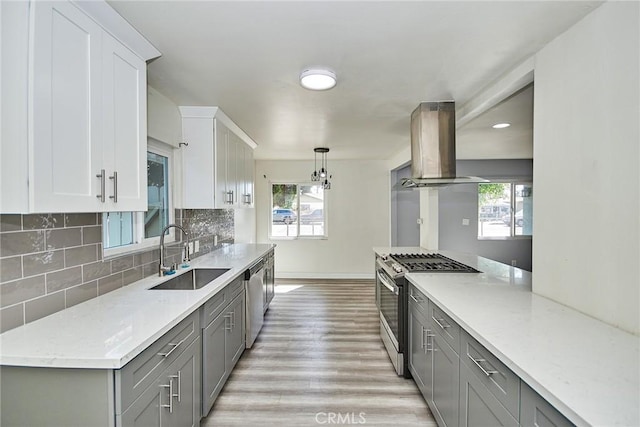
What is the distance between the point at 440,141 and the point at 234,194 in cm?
229

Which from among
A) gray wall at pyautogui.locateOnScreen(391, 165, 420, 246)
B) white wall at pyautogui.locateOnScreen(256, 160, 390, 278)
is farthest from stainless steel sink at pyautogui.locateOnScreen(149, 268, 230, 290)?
gray wall at pyautogui.locateOnScreen(391, 165, 420, 246)

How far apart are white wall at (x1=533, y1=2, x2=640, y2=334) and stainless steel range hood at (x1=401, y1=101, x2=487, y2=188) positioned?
925mm

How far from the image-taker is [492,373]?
131 centimetres

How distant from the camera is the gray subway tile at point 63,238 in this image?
1.56 meters

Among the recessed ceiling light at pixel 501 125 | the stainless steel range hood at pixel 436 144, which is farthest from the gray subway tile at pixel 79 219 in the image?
the recessed ceiling light at pixel 501 125

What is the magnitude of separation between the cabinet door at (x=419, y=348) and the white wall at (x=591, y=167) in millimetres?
774

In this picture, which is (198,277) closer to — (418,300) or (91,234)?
(91,234)

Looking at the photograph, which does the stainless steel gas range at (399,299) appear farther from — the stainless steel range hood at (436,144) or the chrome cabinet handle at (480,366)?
the chrome cabinet handle at (480,366)

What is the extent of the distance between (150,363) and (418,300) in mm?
1769

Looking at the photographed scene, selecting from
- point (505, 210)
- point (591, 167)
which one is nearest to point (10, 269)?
point (591, 167)

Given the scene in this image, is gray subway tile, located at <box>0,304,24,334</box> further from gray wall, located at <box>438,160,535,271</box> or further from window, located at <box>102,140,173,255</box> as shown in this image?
gray wall, located at <box>438,160,535,271</box>

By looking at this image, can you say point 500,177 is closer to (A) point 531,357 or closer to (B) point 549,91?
(B) point 549,91

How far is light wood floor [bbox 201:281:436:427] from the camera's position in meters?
2.16

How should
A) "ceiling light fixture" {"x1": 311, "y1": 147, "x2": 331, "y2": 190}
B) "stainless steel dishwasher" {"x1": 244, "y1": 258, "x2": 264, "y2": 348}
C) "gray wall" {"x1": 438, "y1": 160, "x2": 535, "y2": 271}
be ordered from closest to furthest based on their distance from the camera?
"stainless steel dishwasher" {"x1": 244, "y1": 258, "x2": 264, "y2": 348}
"ceiling light fixture" {"x1": 311, "y1": 147, "x2": 331, "y2": 190}
"gray wall" {"x1": 438, "y1": 160, "x2": 535, "y2": 271}
